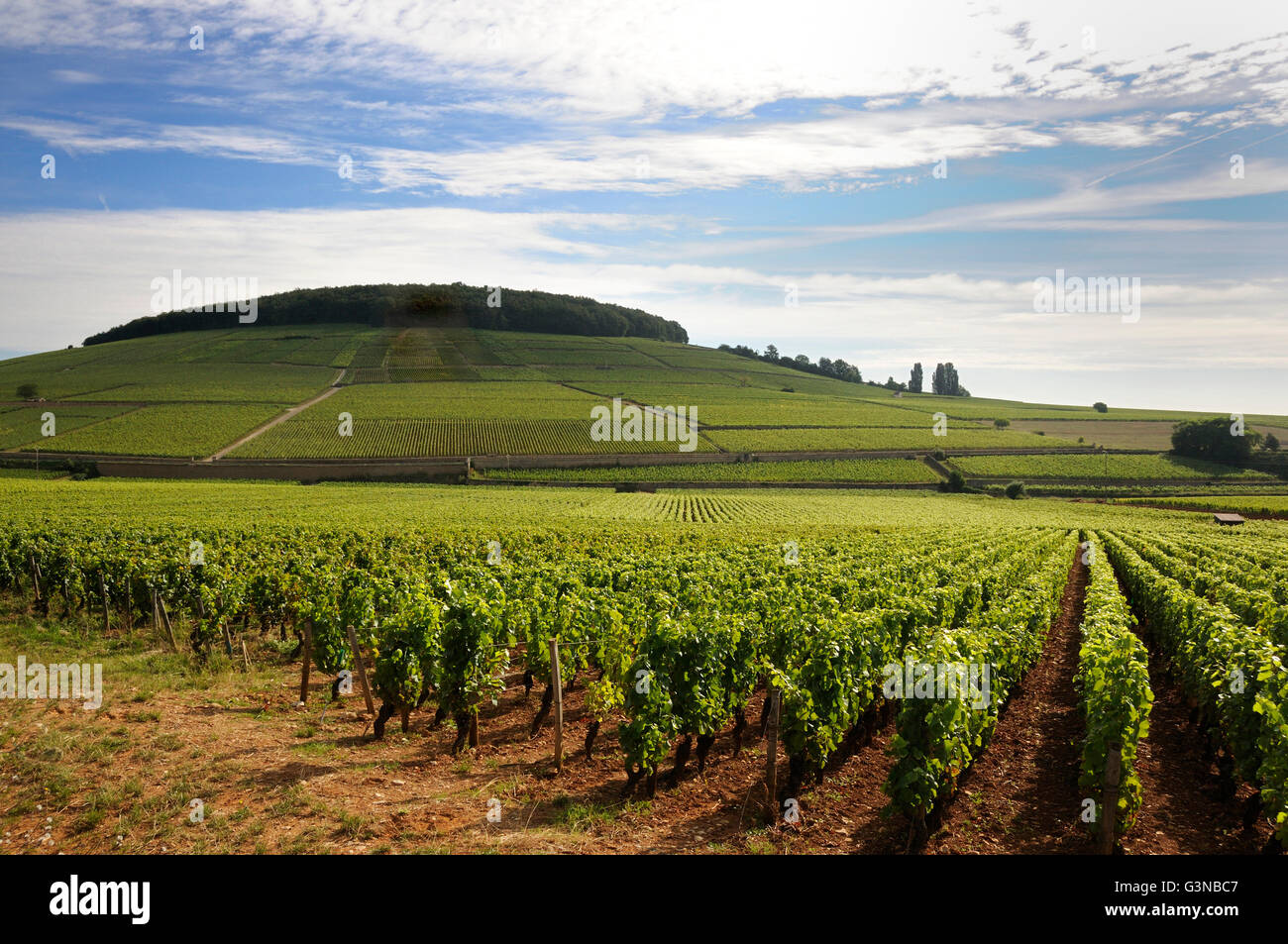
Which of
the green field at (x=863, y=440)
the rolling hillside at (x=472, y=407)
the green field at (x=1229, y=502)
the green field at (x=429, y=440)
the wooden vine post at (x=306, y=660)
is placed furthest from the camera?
the green field at (x=863, y=440)

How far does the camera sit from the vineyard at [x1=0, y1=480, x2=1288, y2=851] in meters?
9.62

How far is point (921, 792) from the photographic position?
8.77 metres

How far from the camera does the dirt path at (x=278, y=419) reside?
80.8m

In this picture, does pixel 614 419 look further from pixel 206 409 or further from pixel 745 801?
pixel 745 801

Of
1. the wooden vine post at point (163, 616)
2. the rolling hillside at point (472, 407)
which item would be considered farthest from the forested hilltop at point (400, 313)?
the wooden vine post at point (163, 616)

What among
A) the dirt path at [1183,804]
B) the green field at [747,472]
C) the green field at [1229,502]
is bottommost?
the dirt path at [1183,804]

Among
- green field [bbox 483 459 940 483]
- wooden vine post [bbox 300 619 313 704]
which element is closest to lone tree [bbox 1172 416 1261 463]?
green field [bbox 483 459 940 483]

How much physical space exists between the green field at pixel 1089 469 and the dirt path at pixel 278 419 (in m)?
86.3

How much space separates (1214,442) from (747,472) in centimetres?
6966

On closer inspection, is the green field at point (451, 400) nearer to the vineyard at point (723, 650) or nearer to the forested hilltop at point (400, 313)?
the forested hilltop at point (400, 313)

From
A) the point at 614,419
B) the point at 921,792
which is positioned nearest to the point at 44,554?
the point at 921,792

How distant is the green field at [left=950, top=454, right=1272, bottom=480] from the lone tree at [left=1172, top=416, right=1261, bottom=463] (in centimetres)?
324

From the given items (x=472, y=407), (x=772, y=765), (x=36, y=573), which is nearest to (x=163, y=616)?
(x=36, y=573)

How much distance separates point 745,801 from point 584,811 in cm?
226
